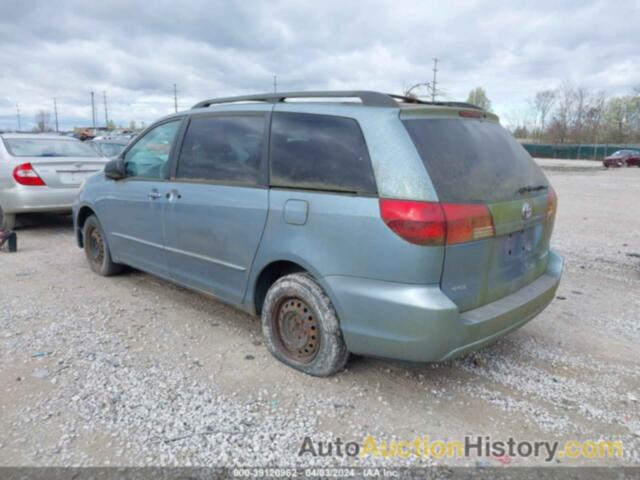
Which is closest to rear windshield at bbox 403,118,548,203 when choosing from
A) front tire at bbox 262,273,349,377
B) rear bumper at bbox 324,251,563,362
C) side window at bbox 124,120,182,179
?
rear bumper at bbox 324,251,563,362

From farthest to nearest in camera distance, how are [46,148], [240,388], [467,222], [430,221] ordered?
[46,148] < [240,388] < [467,222] < [430,221]

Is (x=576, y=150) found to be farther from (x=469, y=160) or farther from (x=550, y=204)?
(x=469, y=160)

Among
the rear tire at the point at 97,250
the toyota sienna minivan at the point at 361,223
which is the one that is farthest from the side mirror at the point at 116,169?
the toyota sienna minivan at the point at 361,223

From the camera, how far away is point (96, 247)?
5.48m

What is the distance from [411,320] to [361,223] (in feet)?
2.01

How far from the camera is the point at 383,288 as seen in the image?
273cm

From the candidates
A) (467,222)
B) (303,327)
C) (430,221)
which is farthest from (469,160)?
(303,327)

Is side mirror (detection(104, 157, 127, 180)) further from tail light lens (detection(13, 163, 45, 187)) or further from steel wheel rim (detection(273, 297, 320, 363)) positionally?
tail light lens (detection(13, 163, 45, 187))

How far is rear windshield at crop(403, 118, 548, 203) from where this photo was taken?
2.75 m

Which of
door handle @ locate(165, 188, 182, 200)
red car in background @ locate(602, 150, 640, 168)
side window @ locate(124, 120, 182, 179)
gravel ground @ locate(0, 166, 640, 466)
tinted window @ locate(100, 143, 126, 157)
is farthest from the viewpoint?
red car in background @ locate(602, 150, 640, 168)

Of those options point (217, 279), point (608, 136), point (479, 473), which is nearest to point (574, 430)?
point (479, 473)

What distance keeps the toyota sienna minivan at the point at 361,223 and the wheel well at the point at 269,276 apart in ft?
0.04

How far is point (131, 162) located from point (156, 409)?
2.68 m

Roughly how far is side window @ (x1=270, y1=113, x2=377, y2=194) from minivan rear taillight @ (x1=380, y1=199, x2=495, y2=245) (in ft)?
0.69
